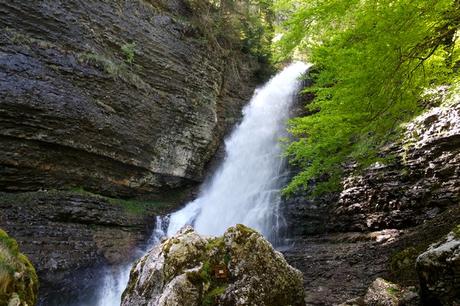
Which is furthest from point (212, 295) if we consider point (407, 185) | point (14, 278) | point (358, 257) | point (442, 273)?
point (407, 185)

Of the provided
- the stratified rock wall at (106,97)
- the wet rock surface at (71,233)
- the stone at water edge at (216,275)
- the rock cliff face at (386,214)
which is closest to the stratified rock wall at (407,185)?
the rock cliff face at (386,214)

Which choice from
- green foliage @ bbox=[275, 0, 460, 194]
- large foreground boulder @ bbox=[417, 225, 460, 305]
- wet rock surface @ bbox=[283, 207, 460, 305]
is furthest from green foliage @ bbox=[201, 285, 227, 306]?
green foliage @ bbox=[275, 0, 460, 194]

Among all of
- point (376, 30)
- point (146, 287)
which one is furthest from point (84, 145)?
→ point (376, 30)

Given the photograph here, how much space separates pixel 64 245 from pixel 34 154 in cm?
308

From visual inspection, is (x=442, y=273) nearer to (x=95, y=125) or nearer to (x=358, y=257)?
(x=358, y=257)

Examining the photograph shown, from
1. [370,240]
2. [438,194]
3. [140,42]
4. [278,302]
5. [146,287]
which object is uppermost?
[140,42]

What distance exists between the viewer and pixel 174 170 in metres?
15.7

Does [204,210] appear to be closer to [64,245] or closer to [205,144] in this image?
[205,144]

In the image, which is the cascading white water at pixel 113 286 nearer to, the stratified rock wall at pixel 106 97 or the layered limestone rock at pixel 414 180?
the stratified rock wall at pixel 106 97

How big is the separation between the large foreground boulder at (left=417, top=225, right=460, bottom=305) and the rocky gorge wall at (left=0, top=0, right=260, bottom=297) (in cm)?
1031

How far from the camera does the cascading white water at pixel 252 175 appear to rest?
1334cm

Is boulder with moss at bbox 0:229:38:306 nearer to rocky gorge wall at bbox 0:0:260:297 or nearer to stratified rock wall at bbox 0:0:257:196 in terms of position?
rocky gorge wall at bbox 0:0:260:297

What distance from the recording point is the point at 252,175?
15.8 meters

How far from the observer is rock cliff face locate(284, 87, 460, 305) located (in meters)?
7.41
